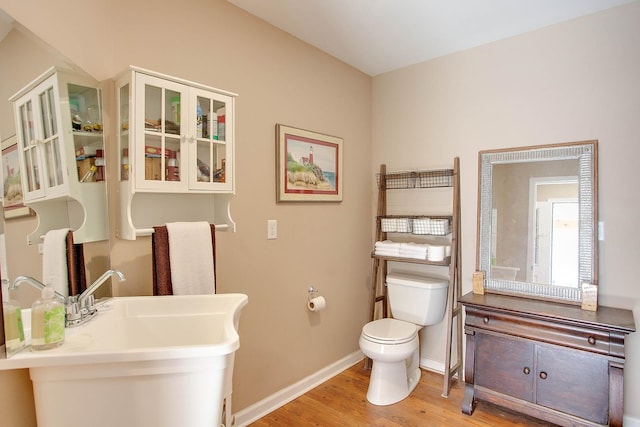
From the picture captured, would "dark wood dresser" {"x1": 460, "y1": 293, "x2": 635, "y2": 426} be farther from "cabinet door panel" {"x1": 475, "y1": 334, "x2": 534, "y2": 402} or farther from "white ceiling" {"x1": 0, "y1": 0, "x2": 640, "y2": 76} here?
"white ceiling" {"x1": 0, "y1": 0, "x2": 640, "y2": 76}

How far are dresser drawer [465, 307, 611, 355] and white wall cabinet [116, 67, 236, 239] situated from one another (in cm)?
164

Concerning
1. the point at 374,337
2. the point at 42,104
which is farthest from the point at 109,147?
the point at 374,337

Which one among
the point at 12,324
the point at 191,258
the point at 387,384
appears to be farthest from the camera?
the point at 387,384

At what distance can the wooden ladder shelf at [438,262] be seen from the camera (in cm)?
255

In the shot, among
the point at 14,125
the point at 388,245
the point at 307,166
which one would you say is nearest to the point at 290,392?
the point at 388,245

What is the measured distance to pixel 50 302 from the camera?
1.03m

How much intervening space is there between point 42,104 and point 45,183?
0.25 metres

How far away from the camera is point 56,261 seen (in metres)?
1.18

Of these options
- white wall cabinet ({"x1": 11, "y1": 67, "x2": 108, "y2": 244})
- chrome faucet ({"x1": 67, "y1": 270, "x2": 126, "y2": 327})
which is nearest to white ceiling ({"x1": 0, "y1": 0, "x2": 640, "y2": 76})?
white wall cabinet ({"x1": 11, "y1": 67, "x2": 108, "y2": 244})

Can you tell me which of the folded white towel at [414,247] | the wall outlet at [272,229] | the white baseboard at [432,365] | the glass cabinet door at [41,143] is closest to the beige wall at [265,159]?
the wall outlet at [272,229]

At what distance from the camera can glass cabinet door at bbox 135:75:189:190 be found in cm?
149

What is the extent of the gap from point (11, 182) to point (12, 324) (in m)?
0.39

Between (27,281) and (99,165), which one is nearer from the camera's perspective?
(27,281)

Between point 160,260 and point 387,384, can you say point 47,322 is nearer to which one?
point 160,260
